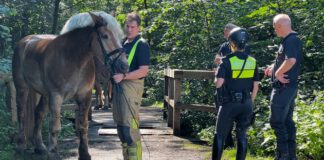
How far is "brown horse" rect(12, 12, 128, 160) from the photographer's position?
19.0ft

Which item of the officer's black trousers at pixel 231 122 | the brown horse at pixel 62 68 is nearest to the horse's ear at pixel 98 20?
the brown horse at pixel 62 68

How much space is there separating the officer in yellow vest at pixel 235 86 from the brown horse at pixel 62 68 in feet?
3.95

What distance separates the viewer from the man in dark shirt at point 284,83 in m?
6.09

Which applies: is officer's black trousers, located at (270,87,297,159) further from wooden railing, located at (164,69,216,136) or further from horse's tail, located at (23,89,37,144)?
horse's tail, located at (23,89,37,144)

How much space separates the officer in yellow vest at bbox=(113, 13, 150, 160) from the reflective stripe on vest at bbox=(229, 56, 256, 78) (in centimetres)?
100

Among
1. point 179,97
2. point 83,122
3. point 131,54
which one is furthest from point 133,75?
point 179,97

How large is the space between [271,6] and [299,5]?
0.56m

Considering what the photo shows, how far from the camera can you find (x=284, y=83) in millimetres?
6199

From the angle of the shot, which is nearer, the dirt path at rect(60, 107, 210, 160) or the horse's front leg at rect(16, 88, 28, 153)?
the dirt path at rect(60, 107, 210, 160)

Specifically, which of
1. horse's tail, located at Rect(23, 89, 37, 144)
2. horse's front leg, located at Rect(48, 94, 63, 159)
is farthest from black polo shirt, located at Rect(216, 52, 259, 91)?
horse's tail, located at Rect(23, 89, 37, 144)

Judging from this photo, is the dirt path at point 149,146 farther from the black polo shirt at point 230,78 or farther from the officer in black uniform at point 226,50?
the black polo shirt at point 230,78

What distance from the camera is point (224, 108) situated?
566 centimetres

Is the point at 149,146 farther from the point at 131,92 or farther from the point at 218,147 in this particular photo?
the point at 131,92

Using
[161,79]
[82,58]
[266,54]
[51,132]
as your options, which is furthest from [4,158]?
[161,79]
